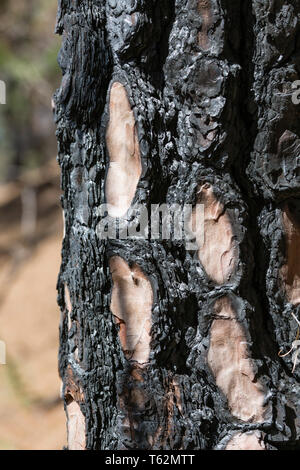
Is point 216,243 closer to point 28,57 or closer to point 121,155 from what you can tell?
point 121,155

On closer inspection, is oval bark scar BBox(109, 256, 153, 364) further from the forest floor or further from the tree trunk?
the forest floor

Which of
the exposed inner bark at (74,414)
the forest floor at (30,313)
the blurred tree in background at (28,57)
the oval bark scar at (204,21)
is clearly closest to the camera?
the oval bark scar at (204,21)

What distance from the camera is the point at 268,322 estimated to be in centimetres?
103

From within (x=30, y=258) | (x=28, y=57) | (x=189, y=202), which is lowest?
(x=189, y=202)

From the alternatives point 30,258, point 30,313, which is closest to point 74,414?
point 30,313

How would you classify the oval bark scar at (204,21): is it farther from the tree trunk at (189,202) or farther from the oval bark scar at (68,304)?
the oval bark scar at (68,304)

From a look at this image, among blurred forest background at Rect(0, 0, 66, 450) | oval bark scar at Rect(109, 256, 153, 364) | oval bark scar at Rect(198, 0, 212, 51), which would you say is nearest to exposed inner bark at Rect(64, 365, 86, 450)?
oval bark scar at Rect(109, 256, 153, 364)

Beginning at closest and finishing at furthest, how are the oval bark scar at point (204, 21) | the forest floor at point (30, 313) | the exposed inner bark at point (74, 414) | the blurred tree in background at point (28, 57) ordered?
the oval bark scar at point (204, 21) < the exposed inner bark at point (74, 414) < the forest floor at point (30, 313) < the blurred tree in background at point (28, 57)

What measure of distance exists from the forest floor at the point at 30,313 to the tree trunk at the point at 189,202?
4.44 feet

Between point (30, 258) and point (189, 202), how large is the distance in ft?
10.6

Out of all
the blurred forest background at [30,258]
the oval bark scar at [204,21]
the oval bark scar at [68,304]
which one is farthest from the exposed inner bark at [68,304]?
the blurred forest background at [30,258]

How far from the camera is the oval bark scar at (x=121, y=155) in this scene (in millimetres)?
985

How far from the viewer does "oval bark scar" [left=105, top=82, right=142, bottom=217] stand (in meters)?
0.98

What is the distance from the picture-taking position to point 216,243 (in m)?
0.99
